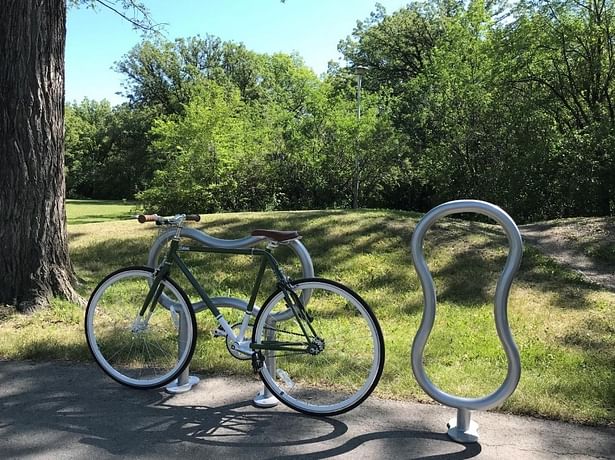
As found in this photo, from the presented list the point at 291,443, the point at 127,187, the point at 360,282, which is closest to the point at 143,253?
the point at 360,282

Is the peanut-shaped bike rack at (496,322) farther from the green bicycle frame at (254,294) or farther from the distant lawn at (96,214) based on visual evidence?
the distant lawn at (96,214)

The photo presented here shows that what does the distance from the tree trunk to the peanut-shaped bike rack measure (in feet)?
13.1

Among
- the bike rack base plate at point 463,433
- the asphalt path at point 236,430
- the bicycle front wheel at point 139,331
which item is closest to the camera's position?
the asphalt path at point 236,430

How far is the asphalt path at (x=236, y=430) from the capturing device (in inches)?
122

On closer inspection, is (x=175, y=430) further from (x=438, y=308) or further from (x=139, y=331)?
(x=438, y=308)

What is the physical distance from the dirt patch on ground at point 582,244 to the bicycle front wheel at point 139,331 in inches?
227

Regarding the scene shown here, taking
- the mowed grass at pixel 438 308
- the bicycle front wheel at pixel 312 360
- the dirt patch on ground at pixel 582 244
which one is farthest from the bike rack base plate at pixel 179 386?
the dirt patch on ground at pixel 582 244

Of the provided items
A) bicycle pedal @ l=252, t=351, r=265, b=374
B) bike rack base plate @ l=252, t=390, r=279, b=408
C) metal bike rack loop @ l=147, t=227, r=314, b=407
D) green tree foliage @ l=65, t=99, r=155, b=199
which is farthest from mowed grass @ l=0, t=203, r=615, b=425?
green tree foliage @ l=65, t=99, r=155, b=199

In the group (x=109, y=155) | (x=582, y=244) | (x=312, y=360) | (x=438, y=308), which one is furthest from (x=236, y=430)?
(x=109, y=155)

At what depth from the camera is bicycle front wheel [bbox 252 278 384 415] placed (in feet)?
11.3

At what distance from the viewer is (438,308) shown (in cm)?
640

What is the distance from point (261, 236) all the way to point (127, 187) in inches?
2044

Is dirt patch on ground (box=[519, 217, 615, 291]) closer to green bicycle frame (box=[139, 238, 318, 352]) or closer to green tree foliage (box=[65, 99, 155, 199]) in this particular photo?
green bicycle frame (box=[139, 238, 318, 352])

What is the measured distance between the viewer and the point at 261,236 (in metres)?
3.69
